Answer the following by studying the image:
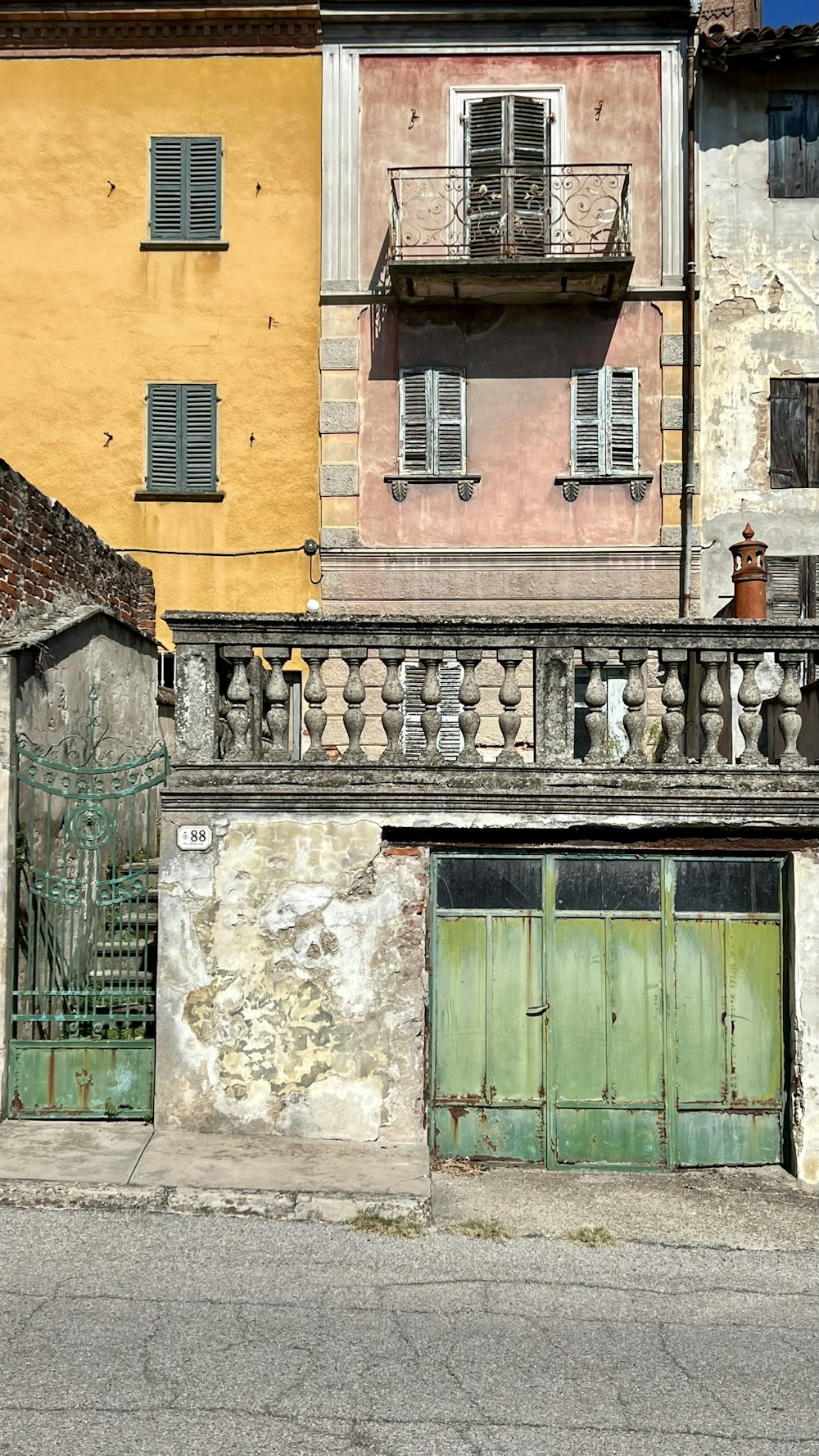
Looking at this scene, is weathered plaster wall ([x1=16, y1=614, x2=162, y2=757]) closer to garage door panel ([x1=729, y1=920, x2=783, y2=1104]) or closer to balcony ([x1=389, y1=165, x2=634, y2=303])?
garage door panel ([x1=729, y1=920, x2=783, y2=1104])

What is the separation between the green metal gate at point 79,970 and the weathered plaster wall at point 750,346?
415 inches

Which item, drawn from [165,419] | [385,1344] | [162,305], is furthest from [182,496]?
[385,1344]

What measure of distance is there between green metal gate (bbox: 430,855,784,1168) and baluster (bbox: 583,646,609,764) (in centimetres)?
66

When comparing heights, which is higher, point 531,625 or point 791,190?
point 791,190

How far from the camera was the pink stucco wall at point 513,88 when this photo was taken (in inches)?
605

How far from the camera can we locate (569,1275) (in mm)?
5543

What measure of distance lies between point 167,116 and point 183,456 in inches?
182

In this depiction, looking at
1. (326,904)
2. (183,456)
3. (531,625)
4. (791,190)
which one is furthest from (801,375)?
(326,904)

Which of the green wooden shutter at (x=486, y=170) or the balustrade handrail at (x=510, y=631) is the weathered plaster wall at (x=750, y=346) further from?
the balustrade handrail at (x=510, y=631)

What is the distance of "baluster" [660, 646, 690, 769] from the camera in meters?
6.95

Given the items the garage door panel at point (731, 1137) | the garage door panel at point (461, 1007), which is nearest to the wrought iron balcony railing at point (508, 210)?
the garage door panel at point (461, 1007)

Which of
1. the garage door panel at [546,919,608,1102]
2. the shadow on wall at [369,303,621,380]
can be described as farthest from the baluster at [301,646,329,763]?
the shadow on wall at [369,303,621,380]

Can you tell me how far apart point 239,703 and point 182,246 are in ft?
35.6

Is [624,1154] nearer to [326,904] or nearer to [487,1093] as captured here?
[487,1093]
